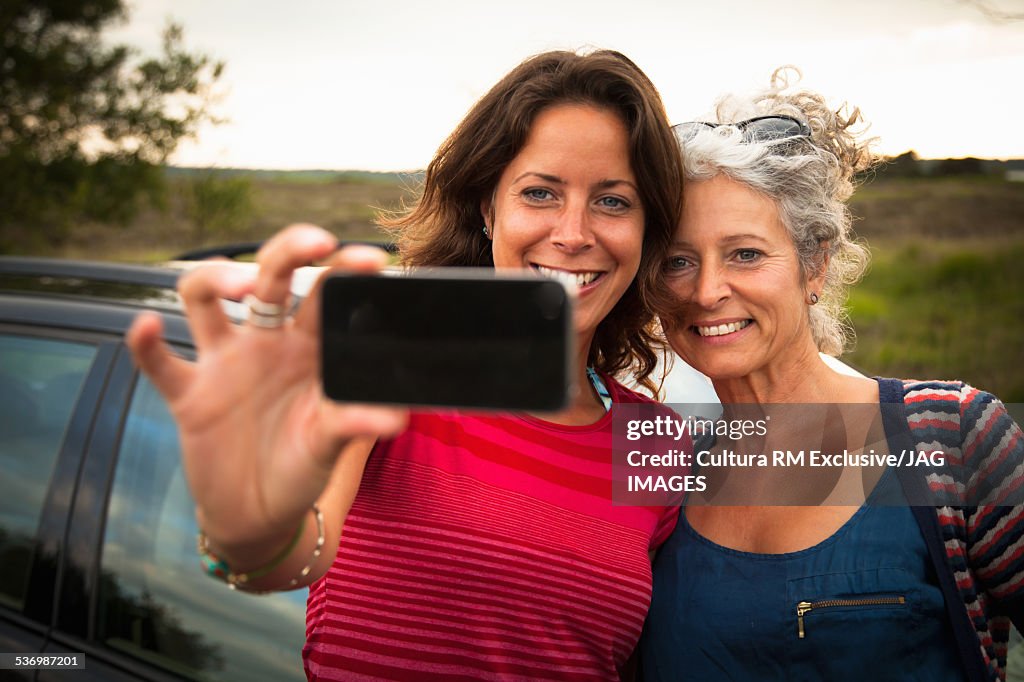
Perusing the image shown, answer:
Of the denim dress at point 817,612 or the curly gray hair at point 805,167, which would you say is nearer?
the denim dress at point 817,612

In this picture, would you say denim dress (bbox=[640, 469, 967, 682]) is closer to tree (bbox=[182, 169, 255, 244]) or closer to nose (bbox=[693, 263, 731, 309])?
nose (bbox=[693, 263, 731, 309])

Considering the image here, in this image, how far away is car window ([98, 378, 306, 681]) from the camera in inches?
83.1

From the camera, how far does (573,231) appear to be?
2025 mm

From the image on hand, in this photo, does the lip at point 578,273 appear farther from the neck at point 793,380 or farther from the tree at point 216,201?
the tree at point 216,201

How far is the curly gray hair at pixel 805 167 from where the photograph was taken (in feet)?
7.23

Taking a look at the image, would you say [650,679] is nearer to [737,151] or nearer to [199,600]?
[199,600]

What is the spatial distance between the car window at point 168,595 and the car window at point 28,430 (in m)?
0.22

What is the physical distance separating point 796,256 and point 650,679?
1.10 m

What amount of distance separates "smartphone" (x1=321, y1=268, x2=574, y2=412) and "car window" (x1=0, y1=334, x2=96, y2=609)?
1625 millimetres

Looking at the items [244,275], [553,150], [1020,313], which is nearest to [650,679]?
[553,150]

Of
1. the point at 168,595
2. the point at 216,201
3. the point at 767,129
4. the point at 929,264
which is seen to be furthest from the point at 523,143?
the point at 216,201

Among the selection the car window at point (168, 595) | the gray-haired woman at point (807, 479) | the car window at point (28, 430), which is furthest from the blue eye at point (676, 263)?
the car window at point (28, 430)

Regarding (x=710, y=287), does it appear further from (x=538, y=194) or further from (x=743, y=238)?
(x=538, y=194)

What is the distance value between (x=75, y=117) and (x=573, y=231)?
1568 cm
